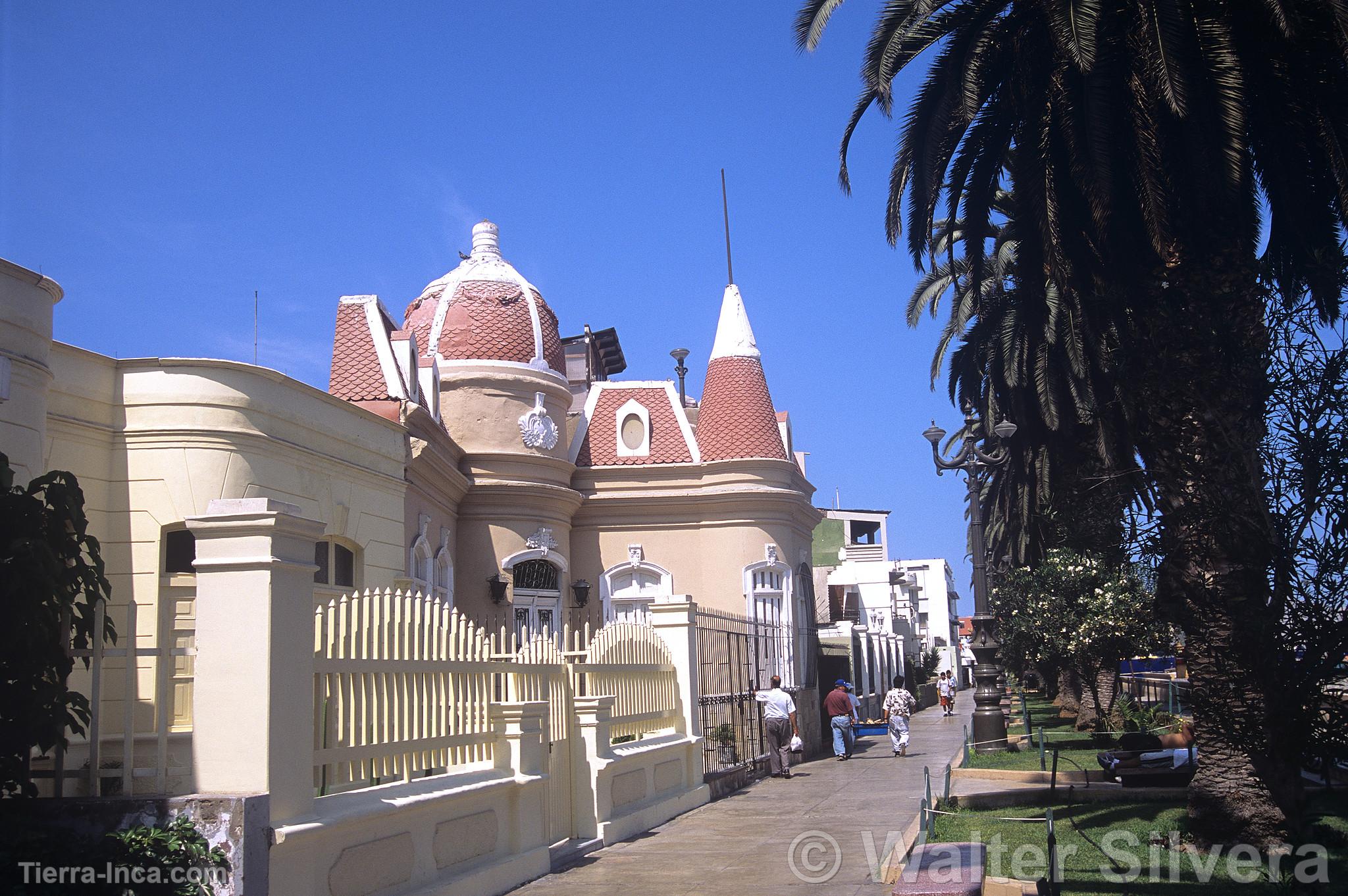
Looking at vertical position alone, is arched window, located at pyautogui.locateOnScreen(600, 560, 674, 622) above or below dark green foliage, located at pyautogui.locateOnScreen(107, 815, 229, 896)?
above

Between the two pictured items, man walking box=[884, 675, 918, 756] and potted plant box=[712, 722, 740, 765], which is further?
man walking box=[884, 675, 918, 756]

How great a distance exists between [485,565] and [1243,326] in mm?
15461

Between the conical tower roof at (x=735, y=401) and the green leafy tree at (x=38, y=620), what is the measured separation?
1784 cm

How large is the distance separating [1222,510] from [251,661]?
20.1 ft

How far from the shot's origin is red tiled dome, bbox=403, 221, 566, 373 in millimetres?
22281

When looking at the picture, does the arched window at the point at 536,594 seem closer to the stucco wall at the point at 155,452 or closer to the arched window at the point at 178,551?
the stucco wall at the point at 155,452

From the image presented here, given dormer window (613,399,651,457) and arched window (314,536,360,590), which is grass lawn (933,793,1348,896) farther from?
dormer window (613,399,651,457)

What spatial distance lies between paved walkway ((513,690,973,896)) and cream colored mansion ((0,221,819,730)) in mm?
4264

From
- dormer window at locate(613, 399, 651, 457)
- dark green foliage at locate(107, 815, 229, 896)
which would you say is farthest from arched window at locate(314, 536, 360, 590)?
dormer window at locate(613, 399, 651, 457)

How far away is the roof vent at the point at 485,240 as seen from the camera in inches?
962

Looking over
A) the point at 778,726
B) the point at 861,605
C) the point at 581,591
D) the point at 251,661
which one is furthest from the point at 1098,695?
the point at 861,605

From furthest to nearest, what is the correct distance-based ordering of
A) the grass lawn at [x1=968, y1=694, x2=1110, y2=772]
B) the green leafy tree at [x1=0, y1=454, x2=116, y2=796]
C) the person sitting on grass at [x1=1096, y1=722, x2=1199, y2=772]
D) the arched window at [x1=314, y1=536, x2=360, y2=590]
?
the grass lawn at [x1=968, y1=694, x2=1110, y2=772]
the arched window at [x1=314, y1=536, x2=360, y2=590]
the person sitting on grass at [x1=1096, y1=722, x2=1199, y2=772]
the green leafy tree at [x1=0, y1=454, x2=116, y2=796]

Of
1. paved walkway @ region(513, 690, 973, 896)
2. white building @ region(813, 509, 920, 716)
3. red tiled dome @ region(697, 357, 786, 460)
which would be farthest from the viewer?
white building @ region(813, 509, 920, 716)

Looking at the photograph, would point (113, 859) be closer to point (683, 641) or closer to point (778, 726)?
point (683, 641)
